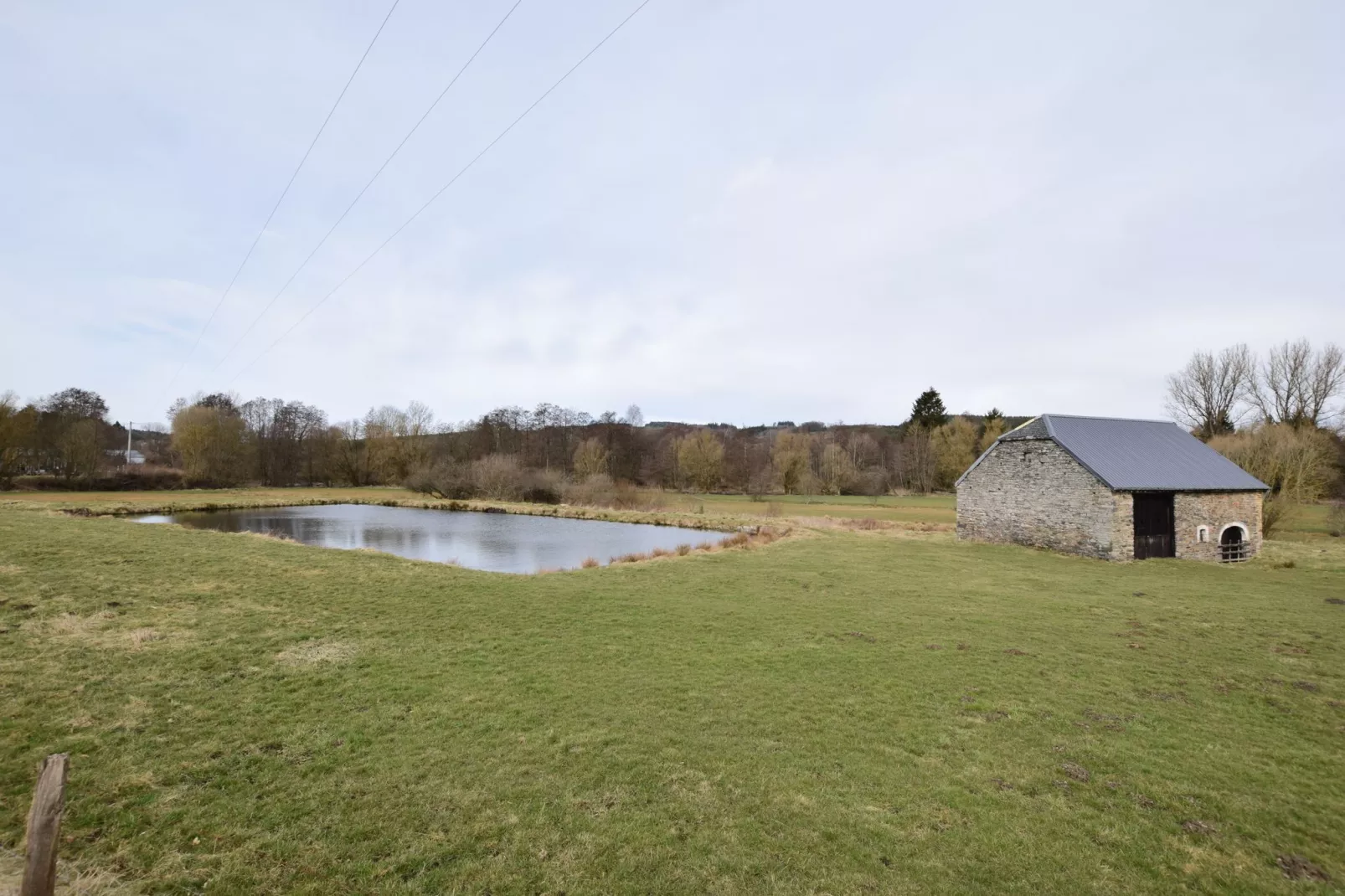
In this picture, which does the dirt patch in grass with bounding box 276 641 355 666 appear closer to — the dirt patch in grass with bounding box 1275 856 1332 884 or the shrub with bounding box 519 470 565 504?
the dirt patch in grass with bounding box 1275 856 1332 884

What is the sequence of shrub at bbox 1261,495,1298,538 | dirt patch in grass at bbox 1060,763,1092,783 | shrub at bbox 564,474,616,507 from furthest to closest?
1. shrub at bbox 564,474,616,507
2. shrub at bbox 1261,495,1298,538
3. dirt patch in grass at bbox 1060,763,1092,783

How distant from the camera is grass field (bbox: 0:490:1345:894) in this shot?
3.74 meters

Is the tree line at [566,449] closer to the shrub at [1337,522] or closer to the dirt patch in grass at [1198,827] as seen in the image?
the shrub at [1337,522]

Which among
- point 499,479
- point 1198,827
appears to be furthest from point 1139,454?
point 499,479

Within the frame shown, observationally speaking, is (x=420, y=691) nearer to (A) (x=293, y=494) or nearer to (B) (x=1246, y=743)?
(B) (x=1246, y=743)

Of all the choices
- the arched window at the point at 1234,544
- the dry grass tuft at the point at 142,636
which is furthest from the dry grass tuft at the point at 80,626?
the arched window at the point at 1234,544

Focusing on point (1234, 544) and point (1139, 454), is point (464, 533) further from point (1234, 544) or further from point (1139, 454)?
point (1234, 544)

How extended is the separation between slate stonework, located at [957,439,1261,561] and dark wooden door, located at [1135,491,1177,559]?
0.69 ft

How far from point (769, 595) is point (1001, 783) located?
311 inches

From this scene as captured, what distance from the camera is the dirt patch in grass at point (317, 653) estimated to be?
739 centimetres

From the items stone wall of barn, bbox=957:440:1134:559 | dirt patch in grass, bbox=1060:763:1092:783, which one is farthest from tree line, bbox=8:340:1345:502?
dirt patch in grass, bbox=1060:763:1092:783

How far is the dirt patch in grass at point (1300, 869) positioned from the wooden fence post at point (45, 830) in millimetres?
6824

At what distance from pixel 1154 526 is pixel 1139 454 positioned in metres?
3.06

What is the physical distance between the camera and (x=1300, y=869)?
152 inches
